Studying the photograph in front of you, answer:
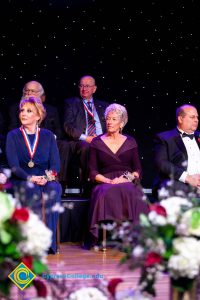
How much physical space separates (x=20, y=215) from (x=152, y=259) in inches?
21.8

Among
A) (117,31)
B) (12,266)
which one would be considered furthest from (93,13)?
(12,266)

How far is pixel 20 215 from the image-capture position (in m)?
2.58

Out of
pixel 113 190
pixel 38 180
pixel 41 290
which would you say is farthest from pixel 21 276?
pixel 113 190

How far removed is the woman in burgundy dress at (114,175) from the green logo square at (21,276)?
3447 millimetres

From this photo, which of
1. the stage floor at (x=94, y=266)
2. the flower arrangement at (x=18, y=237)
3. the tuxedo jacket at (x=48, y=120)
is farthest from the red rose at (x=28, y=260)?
the tuxedo jacket at (x=48, y=120)

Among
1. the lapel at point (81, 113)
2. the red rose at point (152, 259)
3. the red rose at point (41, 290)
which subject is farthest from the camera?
the lapel at point (81, 113)

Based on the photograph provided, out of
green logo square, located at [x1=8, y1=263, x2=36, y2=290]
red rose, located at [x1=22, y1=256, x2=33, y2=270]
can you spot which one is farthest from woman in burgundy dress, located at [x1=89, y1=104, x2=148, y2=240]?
red rose, located at [x1=22, y1=256, x2=33, y2=270]

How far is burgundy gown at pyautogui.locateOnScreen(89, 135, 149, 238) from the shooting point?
22.2 ft

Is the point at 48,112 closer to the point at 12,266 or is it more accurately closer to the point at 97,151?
the point at 97,151

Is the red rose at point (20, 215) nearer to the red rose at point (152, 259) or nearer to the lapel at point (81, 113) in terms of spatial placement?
the red rose at point (152, 259)

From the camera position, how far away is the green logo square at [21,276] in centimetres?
305

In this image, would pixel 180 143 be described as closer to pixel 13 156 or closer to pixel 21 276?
pixel 13 156

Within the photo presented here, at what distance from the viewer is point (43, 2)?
324 inches

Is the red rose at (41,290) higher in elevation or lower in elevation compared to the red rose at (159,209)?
lower
